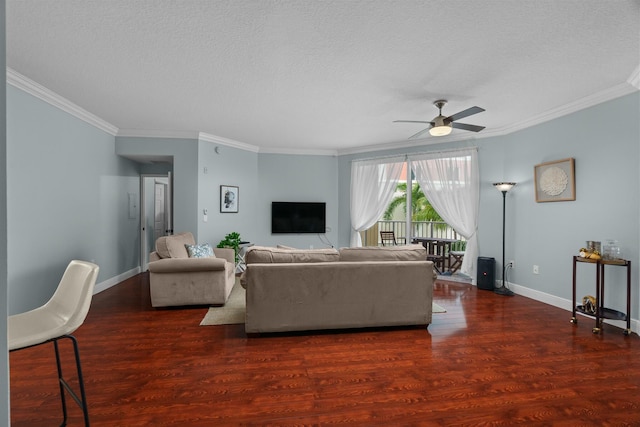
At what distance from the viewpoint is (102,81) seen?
11.1 feet

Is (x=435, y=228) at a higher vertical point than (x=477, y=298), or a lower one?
higher

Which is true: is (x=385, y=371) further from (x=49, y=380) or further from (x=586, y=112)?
(x=586, y=112)

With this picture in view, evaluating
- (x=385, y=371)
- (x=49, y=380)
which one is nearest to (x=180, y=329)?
(x=49, y=380)

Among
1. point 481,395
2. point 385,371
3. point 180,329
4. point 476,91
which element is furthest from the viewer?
point 476,91

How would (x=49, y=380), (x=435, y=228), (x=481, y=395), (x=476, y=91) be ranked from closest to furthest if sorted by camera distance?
(x=481, y=395)
(x=49, y=380)
(x=476, y=91)
(x=435, y=228)

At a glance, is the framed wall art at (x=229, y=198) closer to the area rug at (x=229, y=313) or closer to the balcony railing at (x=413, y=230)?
the area rug at (x=229, y=313)

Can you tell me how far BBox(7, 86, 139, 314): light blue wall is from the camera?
3.28 metres

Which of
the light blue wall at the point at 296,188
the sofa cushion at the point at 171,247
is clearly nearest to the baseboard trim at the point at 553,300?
the light blue wall at the point at 296,188

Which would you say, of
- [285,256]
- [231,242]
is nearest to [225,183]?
[231,242]

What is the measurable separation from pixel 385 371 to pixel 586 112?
389 cm

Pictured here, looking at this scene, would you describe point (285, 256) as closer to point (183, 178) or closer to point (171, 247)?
point (171, 247)

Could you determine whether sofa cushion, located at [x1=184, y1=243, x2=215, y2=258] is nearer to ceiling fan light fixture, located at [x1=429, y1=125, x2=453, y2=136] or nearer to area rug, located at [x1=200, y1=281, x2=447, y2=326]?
area rug, located at [x1=200, y1=281, x2=447, y2=326]

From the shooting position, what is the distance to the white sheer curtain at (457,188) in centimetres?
548

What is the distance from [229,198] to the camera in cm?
620
